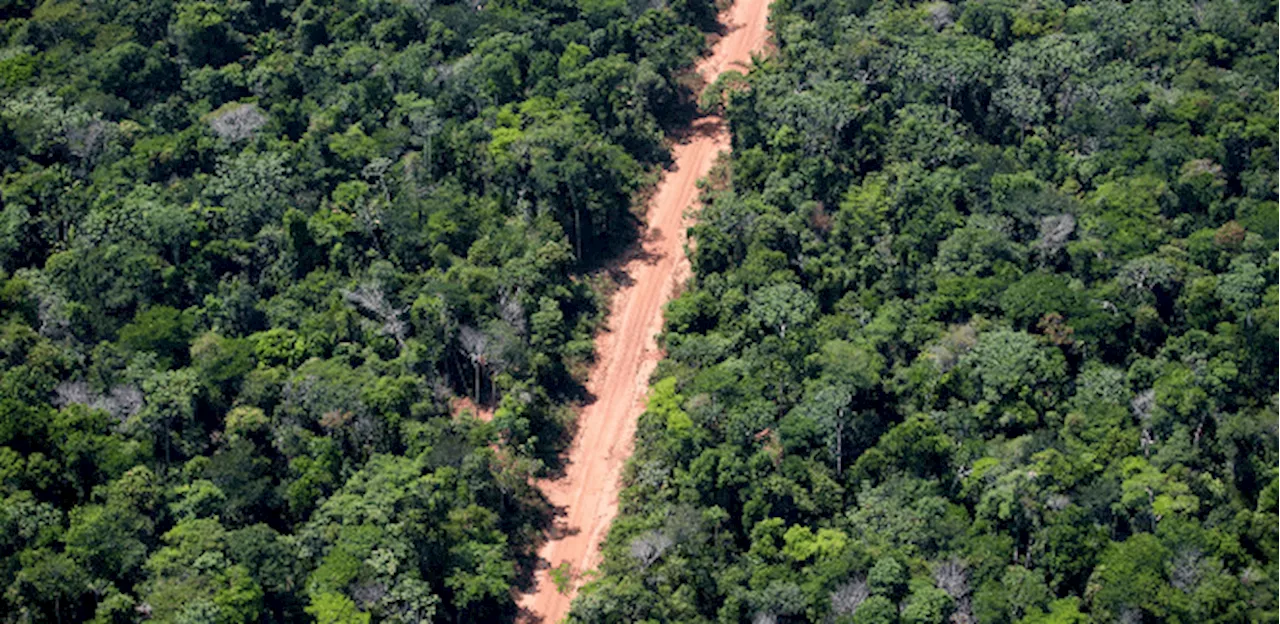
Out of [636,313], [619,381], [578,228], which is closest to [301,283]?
[578,228]

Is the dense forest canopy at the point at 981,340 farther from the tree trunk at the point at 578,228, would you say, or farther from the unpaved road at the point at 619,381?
the tree trunk at the point at 578,228

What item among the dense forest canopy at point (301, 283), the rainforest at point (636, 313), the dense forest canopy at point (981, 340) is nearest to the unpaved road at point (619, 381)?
the rainforest at point (636, 313)

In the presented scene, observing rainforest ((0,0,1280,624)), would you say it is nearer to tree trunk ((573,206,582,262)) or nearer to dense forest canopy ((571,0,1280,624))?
dense forest canopy ((571,0,1280,624))

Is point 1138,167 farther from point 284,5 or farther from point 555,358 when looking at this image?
point 284,5

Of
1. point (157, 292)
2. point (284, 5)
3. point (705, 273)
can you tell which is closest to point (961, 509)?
point (705, 273)

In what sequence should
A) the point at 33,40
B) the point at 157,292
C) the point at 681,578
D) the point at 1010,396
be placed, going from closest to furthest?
the point at 681,578, the point at 1010,396, the point at 157,292, the point at 33,40

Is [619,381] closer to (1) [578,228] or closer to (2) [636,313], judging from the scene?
(2) [636,313]

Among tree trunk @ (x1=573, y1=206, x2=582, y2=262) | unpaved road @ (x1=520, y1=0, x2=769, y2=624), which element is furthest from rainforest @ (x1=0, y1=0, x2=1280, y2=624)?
tree trunk @ (x1=573, y1=206, x2=582, y2=262)
